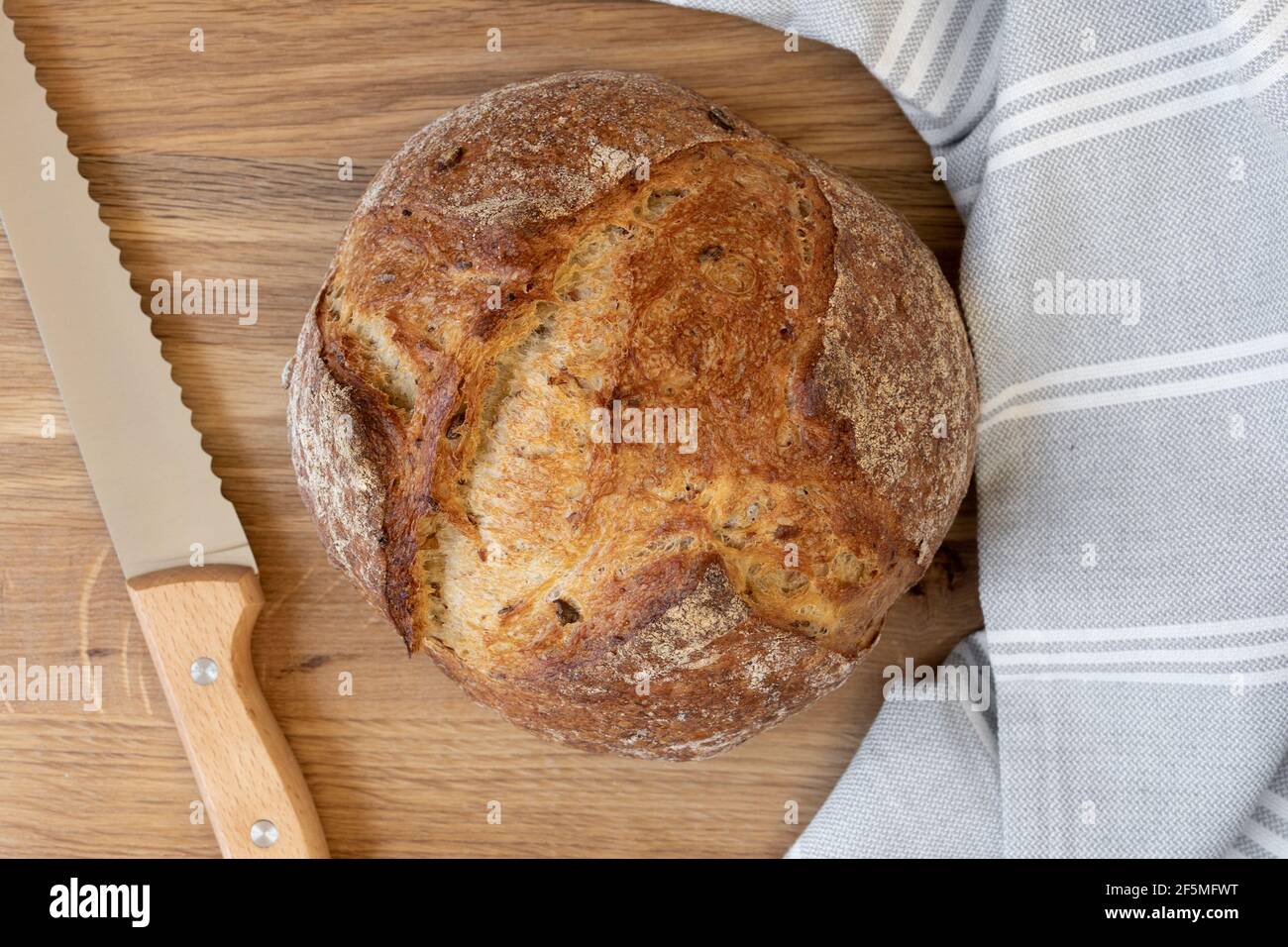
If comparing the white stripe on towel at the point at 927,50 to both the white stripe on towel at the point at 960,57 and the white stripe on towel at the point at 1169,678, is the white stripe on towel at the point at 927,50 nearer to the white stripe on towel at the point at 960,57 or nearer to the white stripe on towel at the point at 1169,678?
the white stripe on towel at the point at 960,57

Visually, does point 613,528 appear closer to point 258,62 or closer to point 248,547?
point 248,547

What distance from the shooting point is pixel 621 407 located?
101 centimetres

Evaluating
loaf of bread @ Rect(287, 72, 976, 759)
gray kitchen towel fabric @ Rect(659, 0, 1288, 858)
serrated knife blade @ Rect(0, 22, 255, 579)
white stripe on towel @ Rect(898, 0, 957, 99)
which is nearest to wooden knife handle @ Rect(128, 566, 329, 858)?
serrated knife blade @ Rect(0, 22, 255, 579)

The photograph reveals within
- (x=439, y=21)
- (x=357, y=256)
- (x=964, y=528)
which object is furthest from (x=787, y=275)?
(x=439, y=21)

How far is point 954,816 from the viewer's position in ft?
4.67

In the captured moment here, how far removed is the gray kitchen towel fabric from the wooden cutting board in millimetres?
101

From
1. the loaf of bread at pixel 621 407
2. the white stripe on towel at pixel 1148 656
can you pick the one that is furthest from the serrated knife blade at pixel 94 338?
the white stripe on towel at pixel 1148 656

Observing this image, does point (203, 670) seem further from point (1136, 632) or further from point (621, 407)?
point (1136, 632)

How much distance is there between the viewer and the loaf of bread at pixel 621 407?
3.37ft

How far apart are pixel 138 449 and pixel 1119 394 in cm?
130

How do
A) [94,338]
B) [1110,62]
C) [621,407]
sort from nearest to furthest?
[621,407] → [1110,62] → [94,338]

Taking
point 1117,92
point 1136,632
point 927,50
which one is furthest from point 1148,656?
point 927,50

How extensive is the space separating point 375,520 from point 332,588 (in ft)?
1.51
